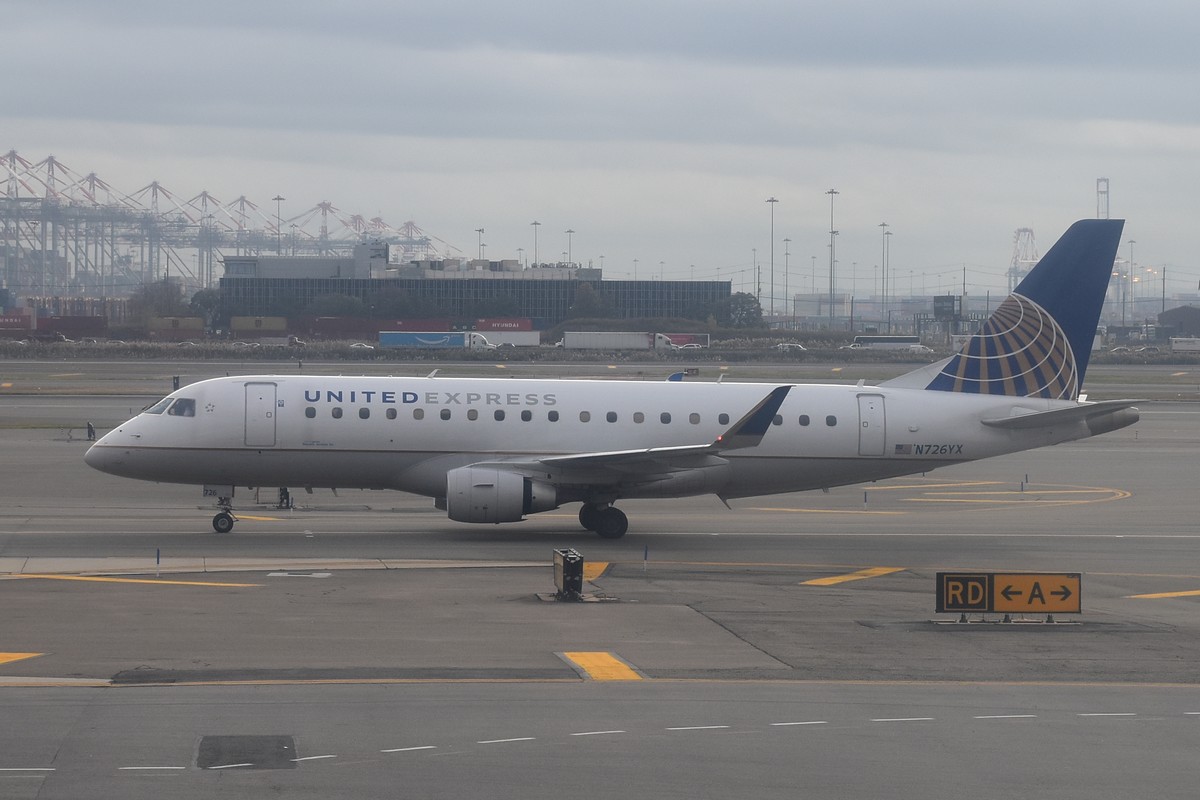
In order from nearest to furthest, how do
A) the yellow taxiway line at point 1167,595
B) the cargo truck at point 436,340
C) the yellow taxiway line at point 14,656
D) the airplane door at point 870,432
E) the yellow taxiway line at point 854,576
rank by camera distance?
the yellow taxiway line at point 14,656, the yellow taxiway line at point 1167,595, the yellow taxiway line at point 854,576, the airplane door at point 870,432, the cargo truck at point 436,340

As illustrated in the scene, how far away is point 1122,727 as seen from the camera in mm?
15945

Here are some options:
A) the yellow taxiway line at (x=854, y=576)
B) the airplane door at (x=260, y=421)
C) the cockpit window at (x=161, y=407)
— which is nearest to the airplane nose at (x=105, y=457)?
the cockpit window at (x=161, y=407)

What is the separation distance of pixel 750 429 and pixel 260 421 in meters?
11.9

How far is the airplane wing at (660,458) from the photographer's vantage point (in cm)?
3148

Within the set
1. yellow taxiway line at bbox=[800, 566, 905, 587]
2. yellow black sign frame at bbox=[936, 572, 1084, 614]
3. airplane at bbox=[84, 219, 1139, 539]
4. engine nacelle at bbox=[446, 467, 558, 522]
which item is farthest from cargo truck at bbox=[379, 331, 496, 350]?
yellow black sign frame at bbox=[936, 572, 1084, 614]

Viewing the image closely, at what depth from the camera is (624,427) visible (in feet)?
111

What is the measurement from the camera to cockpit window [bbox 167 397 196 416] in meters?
32.6

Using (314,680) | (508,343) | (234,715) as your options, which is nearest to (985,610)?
(314,680)

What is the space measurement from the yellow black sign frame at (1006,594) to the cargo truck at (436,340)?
11176cm

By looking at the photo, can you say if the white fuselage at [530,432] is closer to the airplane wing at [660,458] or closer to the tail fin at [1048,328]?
the airplane wing at [660,458]

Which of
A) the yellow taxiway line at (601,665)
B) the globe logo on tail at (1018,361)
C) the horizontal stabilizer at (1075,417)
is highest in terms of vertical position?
the globe logo on tail at (1018,361)

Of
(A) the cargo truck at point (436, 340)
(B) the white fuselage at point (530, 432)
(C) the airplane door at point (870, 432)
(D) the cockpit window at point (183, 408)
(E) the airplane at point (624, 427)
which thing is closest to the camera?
(E) the airplane at point (624, 427)

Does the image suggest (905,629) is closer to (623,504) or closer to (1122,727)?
(1122,727)

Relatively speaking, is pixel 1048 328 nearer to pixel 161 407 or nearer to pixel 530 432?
pixel 530 432
